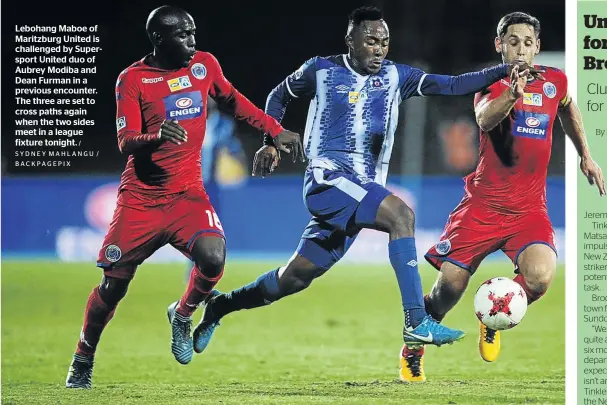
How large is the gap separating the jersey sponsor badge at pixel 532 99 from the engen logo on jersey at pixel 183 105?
2031mm

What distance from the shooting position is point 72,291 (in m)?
7.09

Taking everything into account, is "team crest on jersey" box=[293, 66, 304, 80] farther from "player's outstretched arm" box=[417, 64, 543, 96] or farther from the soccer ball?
the soccer ball

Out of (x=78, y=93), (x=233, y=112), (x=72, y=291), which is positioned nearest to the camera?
(x=233, y=112)

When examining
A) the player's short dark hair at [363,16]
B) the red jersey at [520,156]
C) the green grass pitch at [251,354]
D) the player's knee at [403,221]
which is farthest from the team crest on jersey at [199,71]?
the red jersey at [520,156]

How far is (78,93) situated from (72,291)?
1577 mm

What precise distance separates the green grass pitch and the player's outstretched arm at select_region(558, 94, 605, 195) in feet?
2.23

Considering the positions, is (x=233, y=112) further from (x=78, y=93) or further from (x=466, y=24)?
(x=466, y=24)


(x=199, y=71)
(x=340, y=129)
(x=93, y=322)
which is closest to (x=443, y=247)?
(x=340, y=129)

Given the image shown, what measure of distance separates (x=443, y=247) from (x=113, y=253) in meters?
Result: 2.07

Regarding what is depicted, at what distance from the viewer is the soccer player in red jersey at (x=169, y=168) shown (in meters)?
5.75

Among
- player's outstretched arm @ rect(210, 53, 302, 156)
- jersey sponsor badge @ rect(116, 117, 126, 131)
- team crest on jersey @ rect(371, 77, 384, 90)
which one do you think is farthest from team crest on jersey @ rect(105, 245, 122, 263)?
team crest on jersey @ rect(371, 77, 384, 90)

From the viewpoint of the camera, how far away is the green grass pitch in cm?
571

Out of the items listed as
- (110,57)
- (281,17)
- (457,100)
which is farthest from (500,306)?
(110,57)

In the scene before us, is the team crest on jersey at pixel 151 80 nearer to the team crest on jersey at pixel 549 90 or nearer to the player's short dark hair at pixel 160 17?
the player's short dark hair at pixel 160 17
